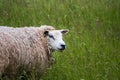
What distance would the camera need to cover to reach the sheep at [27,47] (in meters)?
6.46

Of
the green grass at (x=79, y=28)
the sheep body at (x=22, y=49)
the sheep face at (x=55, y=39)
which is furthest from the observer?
the green grass at (x=79, y=28)

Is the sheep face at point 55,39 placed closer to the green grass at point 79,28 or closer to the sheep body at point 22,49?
the sheep body at point 22,49

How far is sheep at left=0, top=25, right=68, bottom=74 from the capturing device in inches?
255

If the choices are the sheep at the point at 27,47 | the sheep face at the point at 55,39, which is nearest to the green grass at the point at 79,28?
the sheep at the point at 27,47

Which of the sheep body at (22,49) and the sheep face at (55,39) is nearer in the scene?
the sheep body at (22,49)

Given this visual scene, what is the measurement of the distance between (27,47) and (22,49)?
0.44ft

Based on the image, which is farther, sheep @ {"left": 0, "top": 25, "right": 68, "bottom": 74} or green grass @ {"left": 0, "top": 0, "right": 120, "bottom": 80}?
green grass @ {"left": 0, "top": 0, "right": 120, "bottom": 80}

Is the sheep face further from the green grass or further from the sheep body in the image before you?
the green grass

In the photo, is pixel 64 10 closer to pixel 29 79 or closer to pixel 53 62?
pixel 53 62

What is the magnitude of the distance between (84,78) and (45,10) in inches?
128

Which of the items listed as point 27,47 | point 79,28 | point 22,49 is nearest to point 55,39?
point 27,47

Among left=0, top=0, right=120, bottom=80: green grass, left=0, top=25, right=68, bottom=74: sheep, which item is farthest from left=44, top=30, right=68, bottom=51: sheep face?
left=0, top=0, right=120, bottom=80: green grass

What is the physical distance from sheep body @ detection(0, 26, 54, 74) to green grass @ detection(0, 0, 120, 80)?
0.77 ft

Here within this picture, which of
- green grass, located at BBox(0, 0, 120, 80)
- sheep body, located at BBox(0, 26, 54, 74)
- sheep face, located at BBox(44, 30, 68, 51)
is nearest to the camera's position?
sheep body, located at BBox(0, 26, 54, 74)
